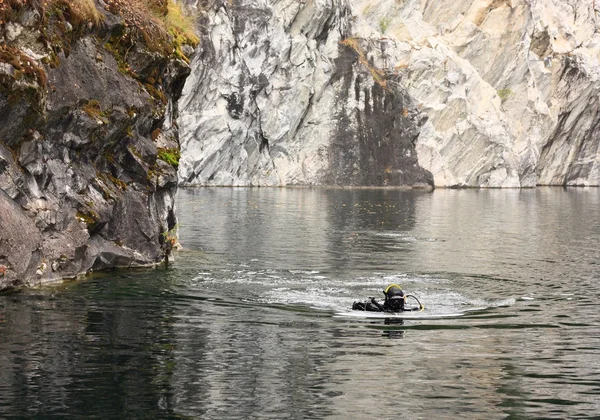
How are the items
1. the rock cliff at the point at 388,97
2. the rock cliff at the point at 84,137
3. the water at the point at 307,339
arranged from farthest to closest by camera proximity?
the rock cliff at the point at 388,97
the rock cliff at the point at 84,137
the water at the point at 307,339

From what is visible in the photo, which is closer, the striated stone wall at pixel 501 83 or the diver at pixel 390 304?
the diver at pixel 390 304

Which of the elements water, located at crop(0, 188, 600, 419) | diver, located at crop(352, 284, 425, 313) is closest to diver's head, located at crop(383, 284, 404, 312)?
diver, located at crop(352, 284, 425, 313)

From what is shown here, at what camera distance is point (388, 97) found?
468 feet

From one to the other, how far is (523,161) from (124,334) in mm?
145446

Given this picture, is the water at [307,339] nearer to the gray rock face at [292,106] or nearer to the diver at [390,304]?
the diver at [390,304]

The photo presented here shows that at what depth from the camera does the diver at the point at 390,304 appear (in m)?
25.7

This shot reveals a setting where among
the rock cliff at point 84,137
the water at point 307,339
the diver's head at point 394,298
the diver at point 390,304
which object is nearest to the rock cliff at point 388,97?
the water at point 307,339

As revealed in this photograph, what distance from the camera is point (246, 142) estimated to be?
129375 millimetres

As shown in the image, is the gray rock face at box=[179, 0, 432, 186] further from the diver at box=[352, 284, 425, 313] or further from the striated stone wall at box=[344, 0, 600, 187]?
the diver at box=[352, 284, 425, 313]

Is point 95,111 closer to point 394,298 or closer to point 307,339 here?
point 394,298

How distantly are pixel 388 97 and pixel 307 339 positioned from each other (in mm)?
121992

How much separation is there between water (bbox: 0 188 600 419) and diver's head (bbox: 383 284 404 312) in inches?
16.3

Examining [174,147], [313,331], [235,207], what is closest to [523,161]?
[235,207]

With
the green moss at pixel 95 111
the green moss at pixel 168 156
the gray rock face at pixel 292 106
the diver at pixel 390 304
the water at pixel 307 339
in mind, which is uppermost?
the gray rock face at pixel 292 106
